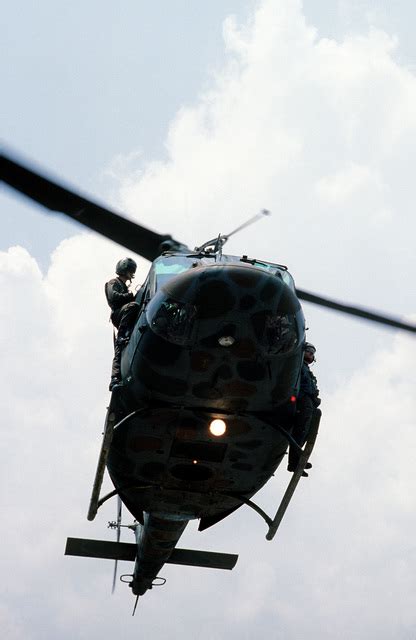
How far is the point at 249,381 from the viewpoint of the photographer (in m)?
11.1

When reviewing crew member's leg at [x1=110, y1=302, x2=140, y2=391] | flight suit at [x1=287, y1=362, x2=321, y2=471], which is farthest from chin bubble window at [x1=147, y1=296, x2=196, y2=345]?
flight suit at [x1=287, y1=362, x2=321, y2=471]

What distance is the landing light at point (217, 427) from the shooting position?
11.8 metres

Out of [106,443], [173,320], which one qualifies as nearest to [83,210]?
[173,320]

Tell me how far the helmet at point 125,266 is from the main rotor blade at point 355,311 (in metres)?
3.02

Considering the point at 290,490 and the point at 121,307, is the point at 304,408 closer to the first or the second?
the point at 290,490

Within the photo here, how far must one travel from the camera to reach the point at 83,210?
1245cm

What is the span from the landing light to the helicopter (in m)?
0.01

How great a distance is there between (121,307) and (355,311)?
13.0ft

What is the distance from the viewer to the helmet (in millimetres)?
13562

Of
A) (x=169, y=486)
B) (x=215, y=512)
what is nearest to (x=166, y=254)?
(x=169, y=486)

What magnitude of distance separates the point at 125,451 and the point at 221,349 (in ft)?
10.3

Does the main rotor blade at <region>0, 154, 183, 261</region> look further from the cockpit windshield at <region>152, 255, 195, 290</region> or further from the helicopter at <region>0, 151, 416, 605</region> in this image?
the cockpit windshield at <region>152, 255, 195, 290</region>

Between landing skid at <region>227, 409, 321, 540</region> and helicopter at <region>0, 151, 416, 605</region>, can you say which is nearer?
helicopter at <region>0, 151, 416, 605</region>

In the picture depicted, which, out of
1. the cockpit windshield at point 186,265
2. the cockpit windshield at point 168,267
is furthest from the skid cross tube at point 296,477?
the cockpit windshield at point 168,267
